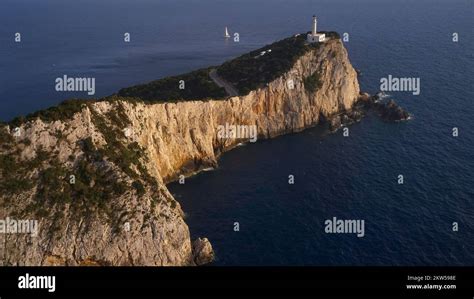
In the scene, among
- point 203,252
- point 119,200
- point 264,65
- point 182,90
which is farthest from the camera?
point 264,65

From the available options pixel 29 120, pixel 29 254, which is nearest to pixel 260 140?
pixel 29 120

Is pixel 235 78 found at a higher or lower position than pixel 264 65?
lower

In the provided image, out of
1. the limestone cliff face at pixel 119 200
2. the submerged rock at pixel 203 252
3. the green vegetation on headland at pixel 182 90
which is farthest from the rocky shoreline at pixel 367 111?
the submerged rock at pixel 203 252

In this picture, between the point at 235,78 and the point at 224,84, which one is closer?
the point at 224,84

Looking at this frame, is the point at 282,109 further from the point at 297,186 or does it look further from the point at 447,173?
the point at 447,173

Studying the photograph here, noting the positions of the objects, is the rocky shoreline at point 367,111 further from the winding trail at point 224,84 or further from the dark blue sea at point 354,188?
the winding trail at point 224,84

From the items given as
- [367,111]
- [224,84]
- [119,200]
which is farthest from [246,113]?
[119,200]

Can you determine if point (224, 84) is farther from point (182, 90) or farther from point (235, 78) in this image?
point (182, 90)

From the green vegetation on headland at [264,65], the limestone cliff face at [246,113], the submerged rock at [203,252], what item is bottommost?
the submerged rock at [203,252]

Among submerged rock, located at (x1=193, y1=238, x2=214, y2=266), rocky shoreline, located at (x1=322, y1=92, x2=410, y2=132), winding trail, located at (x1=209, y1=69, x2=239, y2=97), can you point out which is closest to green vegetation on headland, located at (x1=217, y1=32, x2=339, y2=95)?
winding trail, located at (x1=209, y1=69, x2=239, y2=97)
